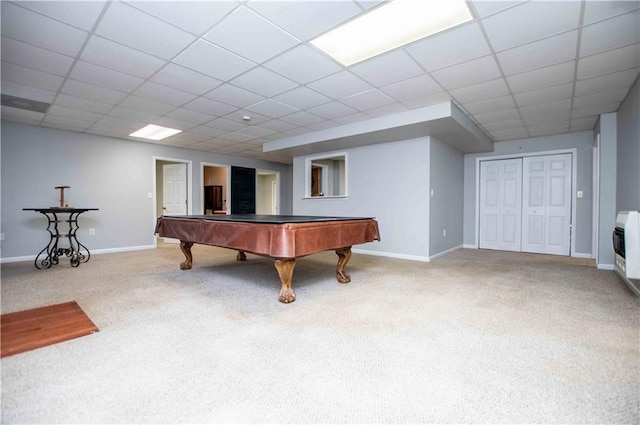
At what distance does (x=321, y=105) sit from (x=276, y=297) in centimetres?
258

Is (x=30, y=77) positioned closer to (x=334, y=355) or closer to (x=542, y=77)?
(x=334, y=355)

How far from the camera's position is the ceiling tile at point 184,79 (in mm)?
2910

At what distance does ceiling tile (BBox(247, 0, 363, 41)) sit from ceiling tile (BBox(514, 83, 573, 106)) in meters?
2.61

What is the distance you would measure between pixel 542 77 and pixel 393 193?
8.44 feet

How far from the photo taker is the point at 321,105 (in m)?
3.92

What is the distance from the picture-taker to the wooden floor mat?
180 cm

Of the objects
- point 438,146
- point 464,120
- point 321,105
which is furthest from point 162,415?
→ point 438,146

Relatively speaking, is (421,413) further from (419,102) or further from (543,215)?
(543,215)

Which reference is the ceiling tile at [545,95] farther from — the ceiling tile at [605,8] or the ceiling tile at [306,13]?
the ceiling tile at [306,13]

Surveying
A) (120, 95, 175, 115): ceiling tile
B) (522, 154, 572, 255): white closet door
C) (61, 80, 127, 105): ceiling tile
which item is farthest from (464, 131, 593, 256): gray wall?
(61, 80, 127, 105): ceiling tile

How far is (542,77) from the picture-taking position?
301cm

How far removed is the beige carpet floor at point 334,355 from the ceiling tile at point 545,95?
7.27ft

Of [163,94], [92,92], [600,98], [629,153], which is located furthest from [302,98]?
[629,153]

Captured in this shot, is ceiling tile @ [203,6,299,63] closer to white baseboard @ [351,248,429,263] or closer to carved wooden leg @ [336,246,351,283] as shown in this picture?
carved wooden leg @ [336,246,351,283]
